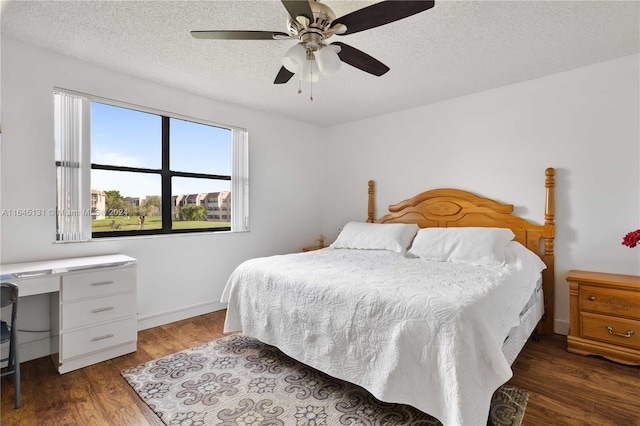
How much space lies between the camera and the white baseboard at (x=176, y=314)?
120 inches

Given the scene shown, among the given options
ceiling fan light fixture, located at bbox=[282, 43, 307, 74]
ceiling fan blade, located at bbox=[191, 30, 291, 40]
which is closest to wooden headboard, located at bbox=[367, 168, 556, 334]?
ceiling fan light fixture, located at bbox=[282, 43, 307, 74]

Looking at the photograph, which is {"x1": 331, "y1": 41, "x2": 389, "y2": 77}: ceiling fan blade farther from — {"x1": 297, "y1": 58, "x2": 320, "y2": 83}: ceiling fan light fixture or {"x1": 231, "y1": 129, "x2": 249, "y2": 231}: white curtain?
{"x1": 231, "y1": 129, "x2": 249, "y2": 231}: white curtain

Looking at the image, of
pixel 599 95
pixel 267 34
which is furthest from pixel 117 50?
pixel 599 95

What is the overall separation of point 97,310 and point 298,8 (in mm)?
2496

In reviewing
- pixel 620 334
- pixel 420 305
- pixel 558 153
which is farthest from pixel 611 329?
pixel 420 305

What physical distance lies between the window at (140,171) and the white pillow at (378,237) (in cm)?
130

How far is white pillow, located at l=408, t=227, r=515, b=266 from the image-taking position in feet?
8.65

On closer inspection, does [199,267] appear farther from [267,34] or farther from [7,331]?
[267,34]

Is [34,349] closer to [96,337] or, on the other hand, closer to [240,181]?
[96,337]

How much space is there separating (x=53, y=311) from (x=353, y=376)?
7.83 feet

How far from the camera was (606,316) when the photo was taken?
2387 millimetres

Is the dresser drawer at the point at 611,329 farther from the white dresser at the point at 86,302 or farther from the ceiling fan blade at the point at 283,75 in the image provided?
the white dresser at the point at 86,302

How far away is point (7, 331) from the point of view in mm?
1838

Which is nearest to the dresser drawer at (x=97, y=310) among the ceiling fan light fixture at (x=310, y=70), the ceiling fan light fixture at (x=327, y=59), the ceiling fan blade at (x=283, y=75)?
the ceiling fan blade at (x=283, y=75)
